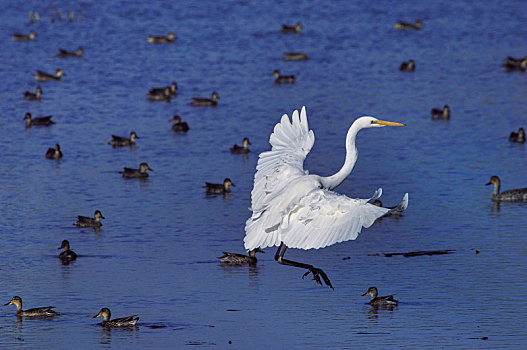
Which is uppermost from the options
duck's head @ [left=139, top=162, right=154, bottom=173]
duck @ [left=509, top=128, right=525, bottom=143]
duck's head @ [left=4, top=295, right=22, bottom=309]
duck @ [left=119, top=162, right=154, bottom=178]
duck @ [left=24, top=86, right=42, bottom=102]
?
duck @ [left=24, top=86, right=42, bottom=102]

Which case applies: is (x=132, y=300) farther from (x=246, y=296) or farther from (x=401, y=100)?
(x=401, y=100)

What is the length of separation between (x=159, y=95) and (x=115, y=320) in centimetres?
1670

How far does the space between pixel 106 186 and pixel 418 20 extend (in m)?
22.3

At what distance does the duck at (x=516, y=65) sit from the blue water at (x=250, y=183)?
302 mm

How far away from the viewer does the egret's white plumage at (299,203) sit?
11.7 m

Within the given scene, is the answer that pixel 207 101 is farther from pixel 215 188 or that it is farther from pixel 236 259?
pixel 236 259

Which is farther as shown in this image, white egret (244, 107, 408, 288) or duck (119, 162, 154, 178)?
duck (119, 162, 154, 178)

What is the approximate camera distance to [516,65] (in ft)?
107

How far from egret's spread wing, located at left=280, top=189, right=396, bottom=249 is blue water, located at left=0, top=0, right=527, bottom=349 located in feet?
4.31

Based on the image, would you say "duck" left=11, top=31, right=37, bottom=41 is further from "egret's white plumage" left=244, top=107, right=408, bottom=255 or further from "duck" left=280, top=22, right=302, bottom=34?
"egret's white plumage" left=244, top=107, right=408, bottom=255

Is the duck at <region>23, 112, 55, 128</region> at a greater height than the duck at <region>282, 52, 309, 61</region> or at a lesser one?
lesser

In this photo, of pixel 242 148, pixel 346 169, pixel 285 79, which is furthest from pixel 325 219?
pixel 285 79

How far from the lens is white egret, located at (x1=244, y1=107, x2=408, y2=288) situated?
11.7 meters

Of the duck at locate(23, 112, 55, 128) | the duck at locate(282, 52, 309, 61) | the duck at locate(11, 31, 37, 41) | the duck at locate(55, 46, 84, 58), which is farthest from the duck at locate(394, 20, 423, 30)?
the duck at locate(23, 112, 55, 128)
